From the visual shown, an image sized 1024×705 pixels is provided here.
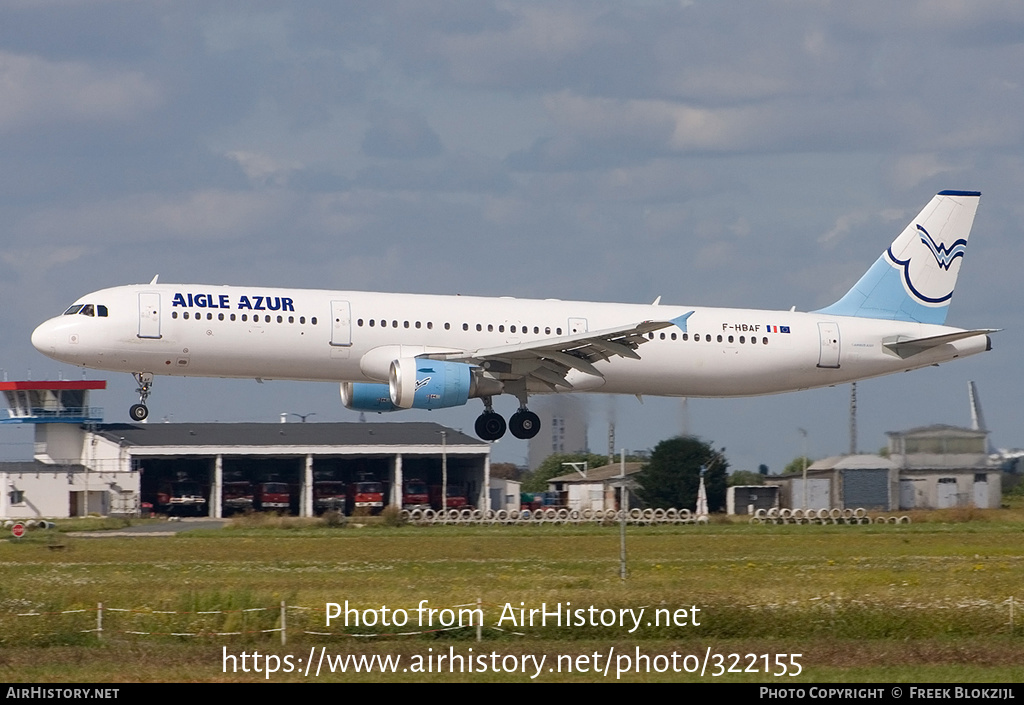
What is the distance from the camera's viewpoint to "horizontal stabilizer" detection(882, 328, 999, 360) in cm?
4378

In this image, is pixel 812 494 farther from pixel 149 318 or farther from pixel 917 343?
pixel 149 318

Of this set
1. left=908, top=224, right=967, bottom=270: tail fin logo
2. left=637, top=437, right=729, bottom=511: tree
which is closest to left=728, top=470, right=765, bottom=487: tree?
left=637, top=437, right=729, bottom=511: tree

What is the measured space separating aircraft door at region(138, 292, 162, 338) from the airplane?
4cm

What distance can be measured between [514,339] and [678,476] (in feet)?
83.6

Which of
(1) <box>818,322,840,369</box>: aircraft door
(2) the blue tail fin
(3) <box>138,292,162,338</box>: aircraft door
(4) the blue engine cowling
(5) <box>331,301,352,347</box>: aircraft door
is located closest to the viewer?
(3) <box>138,292,162,338</box>: aircraft door

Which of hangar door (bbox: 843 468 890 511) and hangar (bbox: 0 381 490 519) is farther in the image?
hangar (bbox: 0 381 490 519)

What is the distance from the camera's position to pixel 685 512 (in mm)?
59906

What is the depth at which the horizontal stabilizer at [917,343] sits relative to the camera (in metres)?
43.8

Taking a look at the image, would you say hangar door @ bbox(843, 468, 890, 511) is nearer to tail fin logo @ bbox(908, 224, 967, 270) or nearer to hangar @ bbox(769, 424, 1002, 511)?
hangar @ bbox(769, 424, 1002, 511)

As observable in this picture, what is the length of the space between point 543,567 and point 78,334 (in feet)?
45.4

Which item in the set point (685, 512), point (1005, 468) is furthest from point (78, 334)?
point (1005, 468)

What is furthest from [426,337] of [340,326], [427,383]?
[340,326]

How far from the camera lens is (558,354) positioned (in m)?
40.5
